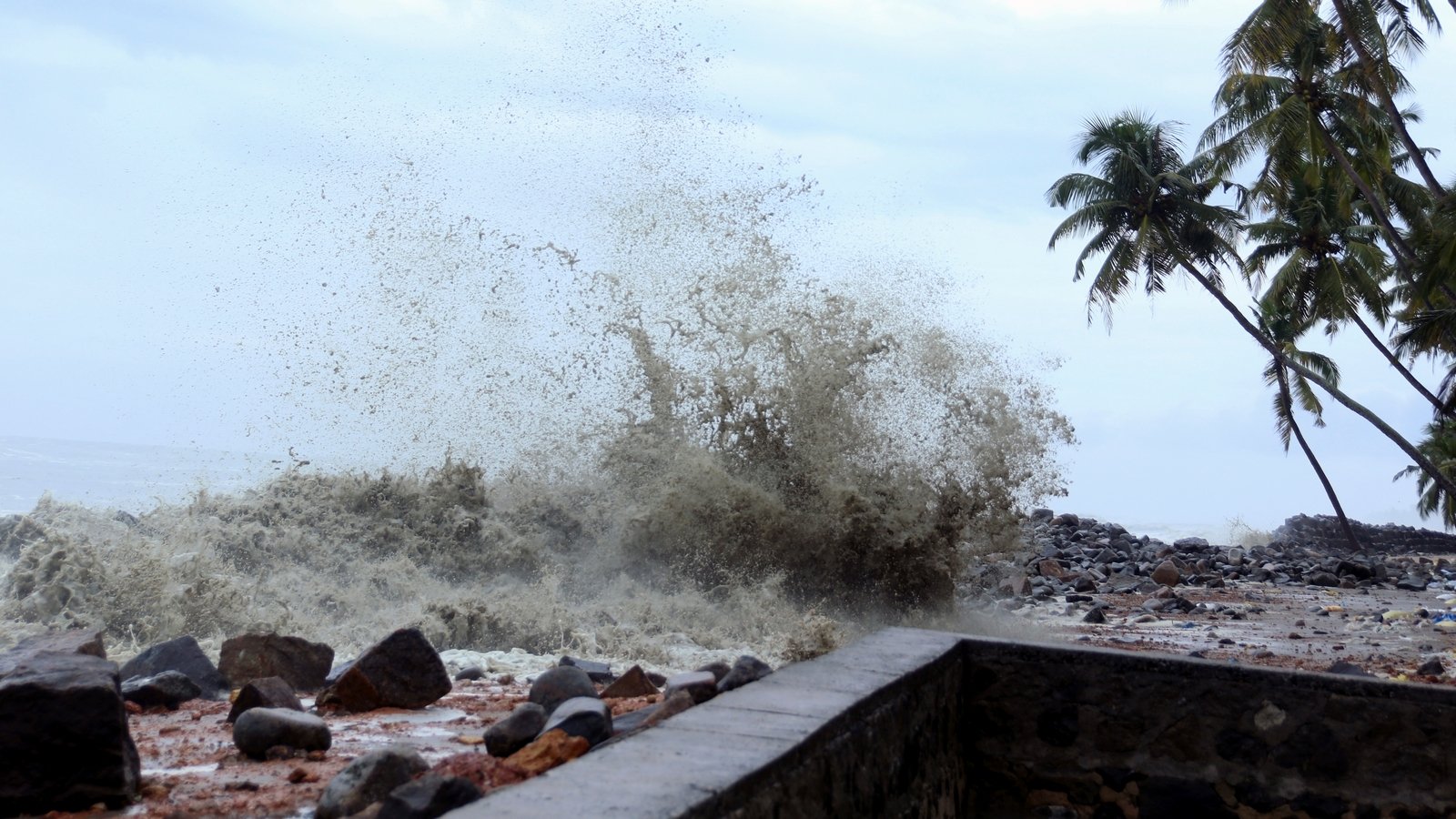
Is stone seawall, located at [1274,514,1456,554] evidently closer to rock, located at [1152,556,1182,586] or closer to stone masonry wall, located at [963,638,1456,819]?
rock, located at [1152,556,1182,586]

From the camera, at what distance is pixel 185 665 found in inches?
193

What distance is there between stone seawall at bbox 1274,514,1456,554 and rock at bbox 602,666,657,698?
92.2 ft

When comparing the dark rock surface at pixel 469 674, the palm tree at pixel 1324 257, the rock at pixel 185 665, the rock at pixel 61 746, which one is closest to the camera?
the rock at pixel 61 746

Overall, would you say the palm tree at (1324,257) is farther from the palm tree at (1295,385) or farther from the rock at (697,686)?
the rock at (697,686)

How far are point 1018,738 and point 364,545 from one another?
24.6 ft

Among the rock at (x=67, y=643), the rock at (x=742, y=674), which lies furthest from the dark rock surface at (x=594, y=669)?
the rock at (x=67, y=643)

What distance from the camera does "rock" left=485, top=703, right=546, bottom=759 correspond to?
3.39m

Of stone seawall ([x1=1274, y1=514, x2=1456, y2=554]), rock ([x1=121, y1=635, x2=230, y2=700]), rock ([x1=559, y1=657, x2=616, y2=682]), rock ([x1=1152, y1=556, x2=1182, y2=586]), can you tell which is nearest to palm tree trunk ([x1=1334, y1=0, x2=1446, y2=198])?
rock ([x1=1152, y1=556, x2=1182, y2=586])

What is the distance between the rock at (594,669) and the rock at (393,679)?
101 cm

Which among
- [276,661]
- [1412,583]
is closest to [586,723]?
[276,661]

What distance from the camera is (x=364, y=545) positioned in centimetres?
1007

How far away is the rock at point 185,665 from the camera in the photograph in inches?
191

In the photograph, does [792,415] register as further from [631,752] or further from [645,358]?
[631,752]

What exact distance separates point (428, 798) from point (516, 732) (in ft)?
3.17
